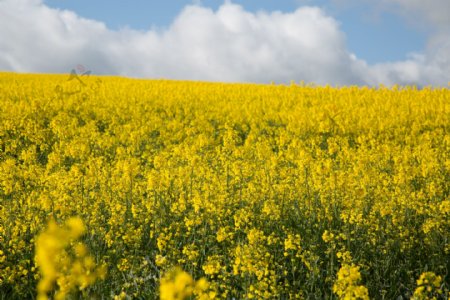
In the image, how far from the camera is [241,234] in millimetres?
5613

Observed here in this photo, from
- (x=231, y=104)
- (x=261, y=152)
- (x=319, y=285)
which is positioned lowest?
(x=319, y=285)

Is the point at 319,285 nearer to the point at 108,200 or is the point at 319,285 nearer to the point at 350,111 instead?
the point at 108,200

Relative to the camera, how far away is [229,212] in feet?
18.6

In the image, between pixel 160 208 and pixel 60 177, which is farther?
pixel 60 177

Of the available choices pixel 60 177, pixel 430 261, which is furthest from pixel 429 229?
pixel 60 177

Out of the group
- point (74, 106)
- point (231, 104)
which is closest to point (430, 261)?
point (231, 104)

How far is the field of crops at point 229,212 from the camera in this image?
12.4 feet

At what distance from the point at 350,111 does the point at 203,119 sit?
187 inches

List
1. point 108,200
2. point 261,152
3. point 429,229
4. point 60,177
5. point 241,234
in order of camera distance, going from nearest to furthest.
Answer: point 429,229 < point 241,234 < point 108,200 < point 60,177 < point 261,152

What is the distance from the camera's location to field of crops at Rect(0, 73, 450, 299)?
3787 mm

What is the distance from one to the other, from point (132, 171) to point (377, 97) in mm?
13721

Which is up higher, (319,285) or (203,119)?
(203,119)

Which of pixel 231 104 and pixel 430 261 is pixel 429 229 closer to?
pixel 430 261

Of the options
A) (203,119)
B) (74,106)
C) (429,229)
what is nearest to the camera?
(429,229)
